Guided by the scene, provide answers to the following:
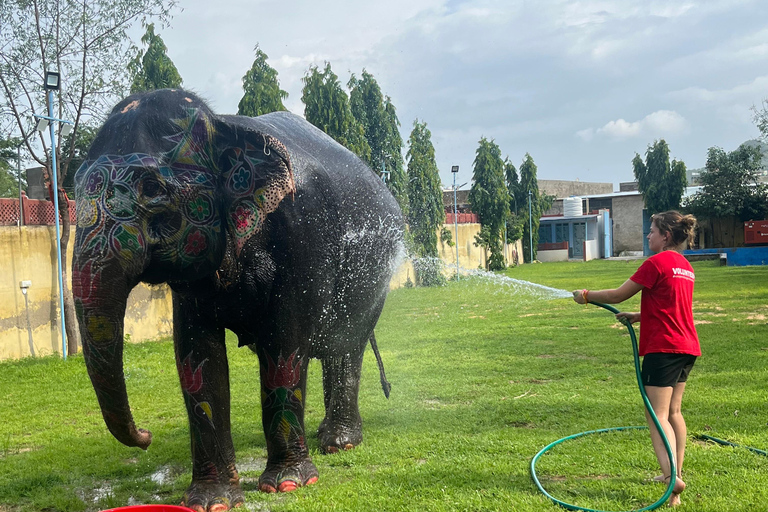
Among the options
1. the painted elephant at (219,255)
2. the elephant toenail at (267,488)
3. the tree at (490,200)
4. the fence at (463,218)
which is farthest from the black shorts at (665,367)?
the tree at (490,200)

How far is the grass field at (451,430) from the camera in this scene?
418 centimetres

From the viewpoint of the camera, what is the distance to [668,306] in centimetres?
384

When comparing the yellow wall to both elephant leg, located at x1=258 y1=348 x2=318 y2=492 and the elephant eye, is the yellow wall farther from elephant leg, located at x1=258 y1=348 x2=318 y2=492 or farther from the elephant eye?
the elephant eye

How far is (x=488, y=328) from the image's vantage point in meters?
12.6

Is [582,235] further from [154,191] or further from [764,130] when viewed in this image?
[154,191]

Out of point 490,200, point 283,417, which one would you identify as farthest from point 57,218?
point 490,200

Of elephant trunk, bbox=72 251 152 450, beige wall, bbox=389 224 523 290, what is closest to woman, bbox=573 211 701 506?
elephant trunk, bbox=72 251 152 450

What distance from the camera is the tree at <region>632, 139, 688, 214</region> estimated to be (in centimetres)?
4400

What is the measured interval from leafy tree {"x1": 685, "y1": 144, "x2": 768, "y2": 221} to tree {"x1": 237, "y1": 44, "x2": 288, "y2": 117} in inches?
1250

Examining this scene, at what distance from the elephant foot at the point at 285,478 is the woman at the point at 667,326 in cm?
215

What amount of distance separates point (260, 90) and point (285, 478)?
12.4 meters

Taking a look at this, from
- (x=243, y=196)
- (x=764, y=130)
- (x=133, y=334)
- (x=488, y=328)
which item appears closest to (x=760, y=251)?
(x=764, y=130)

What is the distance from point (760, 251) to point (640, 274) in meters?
29.1

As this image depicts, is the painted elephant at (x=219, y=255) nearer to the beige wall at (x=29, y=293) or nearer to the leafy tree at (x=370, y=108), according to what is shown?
the beige wall at (x=29, y=293)
